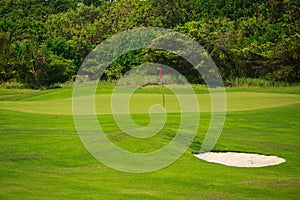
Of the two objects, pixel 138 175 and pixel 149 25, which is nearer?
pixel 138 175

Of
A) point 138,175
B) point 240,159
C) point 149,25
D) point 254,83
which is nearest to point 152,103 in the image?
point 240,159

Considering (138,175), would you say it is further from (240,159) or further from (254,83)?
(254,83)

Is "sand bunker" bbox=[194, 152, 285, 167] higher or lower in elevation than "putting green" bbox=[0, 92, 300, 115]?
lower

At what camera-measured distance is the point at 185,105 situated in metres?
28.1

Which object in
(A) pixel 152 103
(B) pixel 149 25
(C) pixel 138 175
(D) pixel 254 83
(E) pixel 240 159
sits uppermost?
(B) pixel 149 25

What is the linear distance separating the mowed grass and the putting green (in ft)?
2.58

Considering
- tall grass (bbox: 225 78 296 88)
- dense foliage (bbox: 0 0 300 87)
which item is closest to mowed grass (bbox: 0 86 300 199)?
tall grass (bbox: 225 78 296 88)

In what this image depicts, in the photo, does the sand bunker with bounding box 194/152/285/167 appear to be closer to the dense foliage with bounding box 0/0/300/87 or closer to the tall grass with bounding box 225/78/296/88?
the tall grass with bounding box 225/78/296/88

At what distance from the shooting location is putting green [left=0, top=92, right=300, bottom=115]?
2561 cm

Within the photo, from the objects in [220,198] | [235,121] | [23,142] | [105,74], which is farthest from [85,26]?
[220,198]

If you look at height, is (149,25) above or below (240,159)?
above

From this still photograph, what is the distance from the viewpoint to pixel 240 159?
17000 millimetres

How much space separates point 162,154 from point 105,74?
45.2m

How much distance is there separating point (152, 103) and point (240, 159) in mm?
11638
